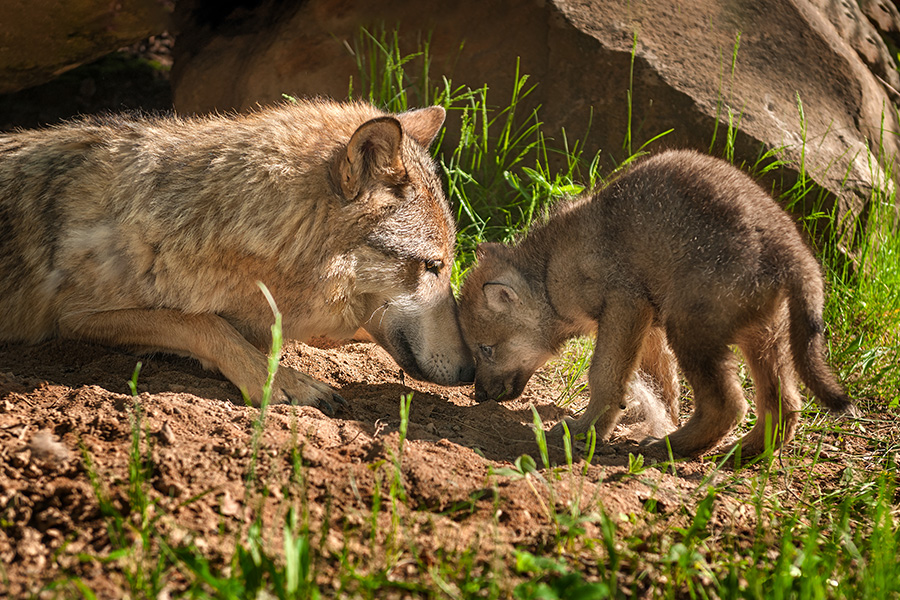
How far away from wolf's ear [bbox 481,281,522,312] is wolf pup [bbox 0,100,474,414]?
50cm

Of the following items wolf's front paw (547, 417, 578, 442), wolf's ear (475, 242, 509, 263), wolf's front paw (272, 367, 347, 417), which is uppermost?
wolf's ear (475, 242, 509, 263)

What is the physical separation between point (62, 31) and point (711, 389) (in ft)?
15.2

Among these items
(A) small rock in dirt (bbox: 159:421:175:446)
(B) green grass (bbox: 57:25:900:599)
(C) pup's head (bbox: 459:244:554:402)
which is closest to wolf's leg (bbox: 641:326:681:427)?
(B) green grass (bbox: 57:25:900:599)

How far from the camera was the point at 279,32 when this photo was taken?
19.9 feet

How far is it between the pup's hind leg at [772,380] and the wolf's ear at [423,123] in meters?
1.98

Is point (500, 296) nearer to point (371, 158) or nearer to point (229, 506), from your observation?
point (371, 158)

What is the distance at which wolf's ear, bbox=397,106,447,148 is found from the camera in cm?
429

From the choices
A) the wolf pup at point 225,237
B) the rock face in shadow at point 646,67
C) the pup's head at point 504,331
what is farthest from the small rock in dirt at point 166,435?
the rock face in shadow at point 646,67

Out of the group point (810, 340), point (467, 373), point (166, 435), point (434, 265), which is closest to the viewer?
point (166, 435)

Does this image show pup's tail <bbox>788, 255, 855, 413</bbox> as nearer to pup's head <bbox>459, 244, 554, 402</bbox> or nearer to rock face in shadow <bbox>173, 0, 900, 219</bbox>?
pup's head <bbox>459, 244, 554, 402</bbox>

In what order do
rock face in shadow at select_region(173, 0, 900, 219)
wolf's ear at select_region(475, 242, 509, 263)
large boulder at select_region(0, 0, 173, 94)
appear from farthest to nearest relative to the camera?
rock face in shadow at select_region(173, 0, 900, 219) → large boulder at select_region(0, 0, 173, 94) → wolf's ear at select_region(475, 242, 509, 263)

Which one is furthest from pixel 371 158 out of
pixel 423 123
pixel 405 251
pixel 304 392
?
pixel 304 392

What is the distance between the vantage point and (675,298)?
3.46 m

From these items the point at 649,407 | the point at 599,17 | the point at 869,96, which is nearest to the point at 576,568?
the point at 649,407
